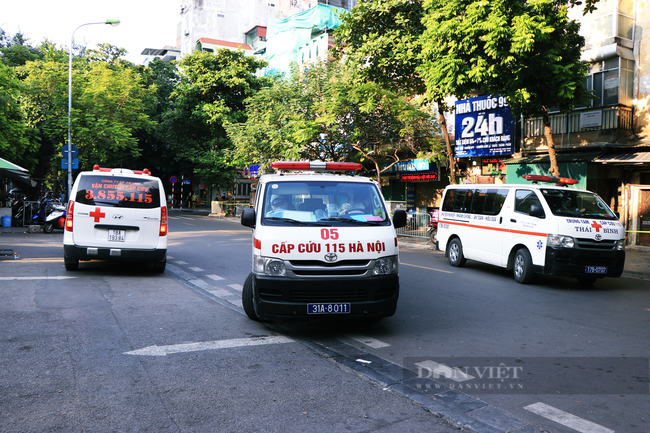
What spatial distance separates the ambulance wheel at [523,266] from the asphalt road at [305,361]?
3.24 ft

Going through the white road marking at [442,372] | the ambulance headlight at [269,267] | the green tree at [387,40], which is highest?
the green tree at [387,40]

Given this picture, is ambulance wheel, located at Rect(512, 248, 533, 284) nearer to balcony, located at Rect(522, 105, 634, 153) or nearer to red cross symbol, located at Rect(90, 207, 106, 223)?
red cross symbol, located at Rect(90, 207, 106, 223)

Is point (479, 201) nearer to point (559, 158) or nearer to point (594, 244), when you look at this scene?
point (594, 244)

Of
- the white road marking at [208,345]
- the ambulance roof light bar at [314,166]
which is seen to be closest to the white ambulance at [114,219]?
the ambulance roof light bar at [314,166]

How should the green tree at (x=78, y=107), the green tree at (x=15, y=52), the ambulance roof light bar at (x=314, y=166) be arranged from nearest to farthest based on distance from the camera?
1. the ambulance roof light bar at (x=314, y=166)
2. the green tree at (x=78, y=107)
3. the green tree at (x=15, y=52)

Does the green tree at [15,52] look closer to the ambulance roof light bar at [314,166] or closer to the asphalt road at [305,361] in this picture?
the asphalt road at [305,361]

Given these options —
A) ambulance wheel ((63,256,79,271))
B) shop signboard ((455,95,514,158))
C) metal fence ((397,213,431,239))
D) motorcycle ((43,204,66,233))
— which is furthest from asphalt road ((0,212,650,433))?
shop signboard ((455,95,514,158))

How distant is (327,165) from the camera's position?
7.49 m

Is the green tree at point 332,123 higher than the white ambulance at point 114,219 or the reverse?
higher

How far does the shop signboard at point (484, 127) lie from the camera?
2147 centimetres

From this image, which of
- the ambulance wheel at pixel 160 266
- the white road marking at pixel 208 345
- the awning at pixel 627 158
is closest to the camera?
the white road marking at pixel 208 345

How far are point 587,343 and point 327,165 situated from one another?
155 inches

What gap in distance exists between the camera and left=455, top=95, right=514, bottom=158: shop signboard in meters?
21.5

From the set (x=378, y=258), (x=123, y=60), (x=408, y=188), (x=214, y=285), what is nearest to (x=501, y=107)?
(x=408, y=188)
